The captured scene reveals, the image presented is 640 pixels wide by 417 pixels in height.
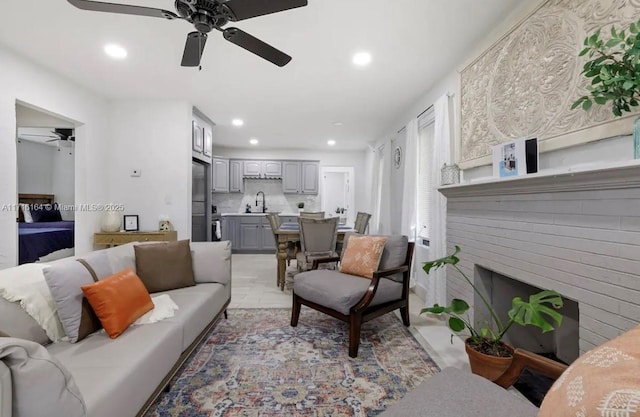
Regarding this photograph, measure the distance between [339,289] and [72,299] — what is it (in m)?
1.70

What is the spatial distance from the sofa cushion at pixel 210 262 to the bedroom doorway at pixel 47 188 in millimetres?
3080

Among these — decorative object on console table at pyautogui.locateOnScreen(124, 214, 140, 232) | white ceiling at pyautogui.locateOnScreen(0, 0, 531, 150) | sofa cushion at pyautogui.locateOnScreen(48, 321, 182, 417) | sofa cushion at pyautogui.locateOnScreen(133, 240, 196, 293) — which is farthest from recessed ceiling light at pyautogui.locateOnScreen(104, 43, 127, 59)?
sofa cushion at pyautogui.locateOnScreen(48, 321, 182, 417)

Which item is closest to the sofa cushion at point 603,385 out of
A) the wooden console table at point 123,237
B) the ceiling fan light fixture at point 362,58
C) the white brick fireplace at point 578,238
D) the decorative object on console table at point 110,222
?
the white brick fireplace at point 578,238

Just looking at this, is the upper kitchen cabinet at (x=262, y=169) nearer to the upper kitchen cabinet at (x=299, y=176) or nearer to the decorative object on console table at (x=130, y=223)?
the upper kitchen cabinet at (x=299, y=176)

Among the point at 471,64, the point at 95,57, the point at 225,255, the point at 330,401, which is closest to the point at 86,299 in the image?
the point at 225,255

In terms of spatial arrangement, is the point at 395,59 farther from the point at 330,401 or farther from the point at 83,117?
the point at 83,117

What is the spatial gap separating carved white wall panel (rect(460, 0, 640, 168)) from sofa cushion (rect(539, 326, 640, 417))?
117 cm

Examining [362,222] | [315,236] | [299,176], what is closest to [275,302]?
[315,236]

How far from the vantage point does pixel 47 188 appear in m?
5.85

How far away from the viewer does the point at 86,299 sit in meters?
1.58

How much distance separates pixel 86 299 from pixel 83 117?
3020 mm

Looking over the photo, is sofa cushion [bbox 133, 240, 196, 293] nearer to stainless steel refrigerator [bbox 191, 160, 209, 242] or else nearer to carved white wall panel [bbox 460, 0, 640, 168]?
stainless steel refrigerator [bbox 191, 160, 209, 242]

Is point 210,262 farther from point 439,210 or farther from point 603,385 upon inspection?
point 603,385

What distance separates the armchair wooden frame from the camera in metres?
2.22
